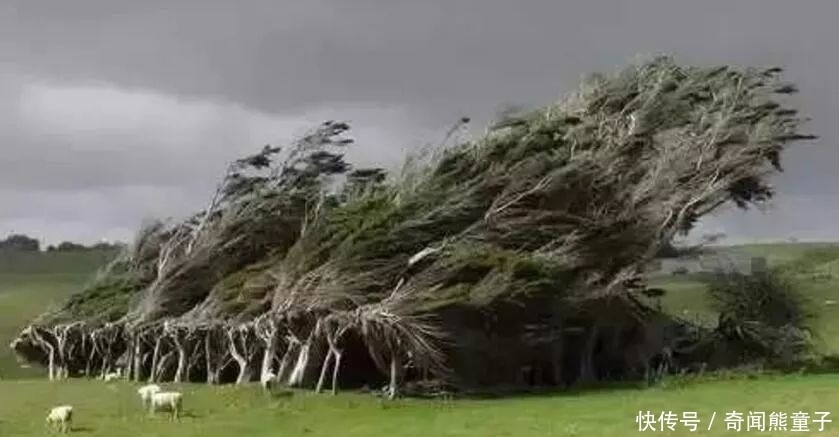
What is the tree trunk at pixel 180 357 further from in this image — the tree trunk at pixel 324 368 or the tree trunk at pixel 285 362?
the tree trunk at pixel 324 368

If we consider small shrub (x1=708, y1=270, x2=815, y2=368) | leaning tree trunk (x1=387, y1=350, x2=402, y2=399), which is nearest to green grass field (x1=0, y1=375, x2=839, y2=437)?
leaning tree trunk (x1=387, y1=350, x2=402, y2=399)

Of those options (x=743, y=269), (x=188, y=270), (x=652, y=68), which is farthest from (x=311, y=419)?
(x=743, y=269)

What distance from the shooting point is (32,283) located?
4109 inches

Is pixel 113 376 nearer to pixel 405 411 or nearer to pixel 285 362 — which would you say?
pixel 285 362

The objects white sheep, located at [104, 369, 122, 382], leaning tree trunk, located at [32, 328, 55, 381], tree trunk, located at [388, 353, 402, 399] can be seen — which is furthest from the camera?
leaning tree trunk, located at [32, 328, 55, 381]

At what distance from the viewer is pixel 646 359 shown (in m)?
53.4

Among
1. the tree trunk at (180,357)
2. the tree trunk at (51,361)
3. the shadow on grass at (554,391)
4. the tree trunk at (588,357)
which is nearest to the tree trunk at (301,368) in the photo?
the shadow on grass at (554,391)

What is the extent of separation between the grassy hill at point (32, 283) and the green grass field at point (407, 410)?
2024cm

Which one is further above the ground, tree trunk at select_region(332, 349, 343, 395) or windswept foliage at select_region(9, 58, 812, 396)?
windswept foliage at select_region(9, 58, 812, 396)

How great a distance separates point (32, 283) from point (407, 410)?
7195cm

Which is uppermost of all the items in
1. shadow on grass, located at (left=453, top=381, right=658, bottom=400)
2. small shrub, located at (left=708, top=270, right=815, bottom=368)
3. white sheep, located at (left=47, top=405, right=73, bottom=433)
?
small shrub, located at (left=708, top=270, right=815, bottom=368)

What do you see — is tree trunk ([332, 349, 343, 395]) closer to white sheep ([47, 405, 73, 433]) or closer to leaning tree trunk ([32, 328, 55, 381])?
white sheep ([47, 405, 73, 433])

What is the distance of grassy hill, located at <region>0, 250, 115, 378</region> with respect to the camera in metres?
70.4

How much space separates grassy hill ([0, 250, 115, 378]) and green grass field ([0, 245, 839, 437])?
797 inches
